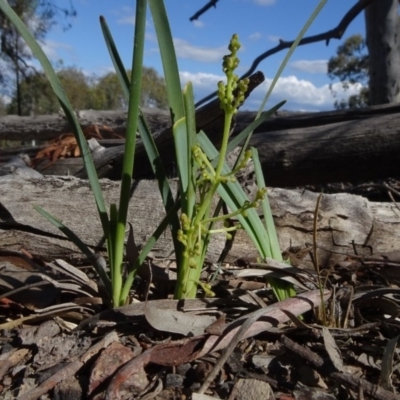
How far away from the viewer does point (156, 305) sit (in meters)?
1.18

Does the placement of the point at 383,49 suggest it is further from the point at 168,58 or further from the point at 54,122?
the point at 168,58

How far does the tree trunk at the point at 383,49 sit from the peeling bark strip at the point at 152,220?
452 cm

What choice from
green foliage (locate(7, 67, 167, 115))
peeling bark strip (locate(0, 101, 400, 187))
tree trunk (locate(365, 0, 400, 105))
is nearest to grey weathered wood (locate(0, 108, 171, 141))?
tree trunk (locate(365, 0, 400, 105))

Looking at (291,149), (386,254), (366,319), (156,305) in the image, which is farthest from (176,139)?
(291,149)

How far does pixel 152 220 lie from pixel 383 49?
5204 mm

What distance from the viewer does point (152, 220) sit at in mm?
1592

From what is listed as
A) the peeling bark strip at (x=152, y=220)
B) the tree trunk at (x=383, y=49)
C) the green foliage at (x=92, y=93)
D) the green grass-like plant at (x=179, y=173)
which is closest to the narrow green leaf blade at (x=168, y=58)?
the green grass-like plant at (x=179, y=173)

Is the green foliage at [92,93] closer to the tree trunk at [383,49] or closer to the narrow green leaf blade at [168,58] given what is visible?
the tree trunk at [383,49]

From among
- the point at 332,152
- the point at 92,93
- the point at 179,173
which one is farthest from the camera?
the point at 92,93

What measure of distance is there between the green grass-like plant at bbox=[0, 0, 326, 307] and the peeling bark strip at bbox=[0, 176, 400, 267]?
275 mm

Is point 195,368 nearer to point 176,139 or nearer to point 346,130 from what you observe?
point 176,139

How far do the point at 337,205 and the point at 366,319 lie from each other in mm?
521

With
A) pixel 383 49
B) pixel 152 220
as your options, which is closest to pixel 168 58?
pixel 152 220

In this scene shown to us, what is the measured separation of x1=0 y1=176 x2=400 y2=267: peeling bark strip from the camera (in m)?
1.57
